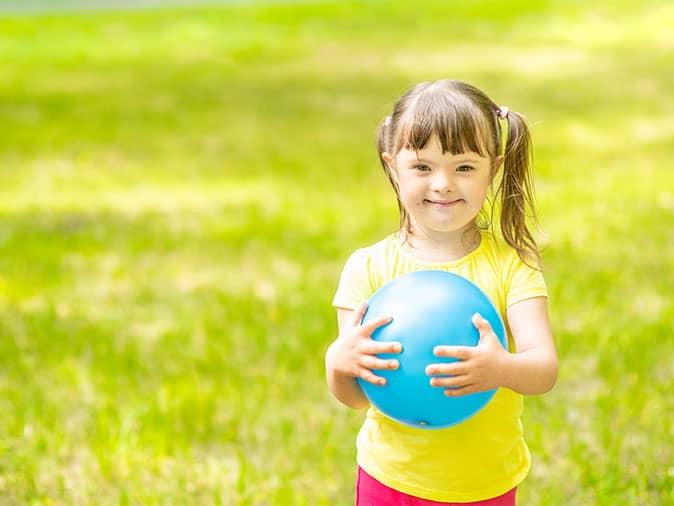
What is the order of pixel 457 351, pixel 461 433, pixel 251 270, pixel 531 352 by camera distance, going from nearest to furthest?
pixel 457 351
pixel 531 352
pixel 461 433
pixel 251 270

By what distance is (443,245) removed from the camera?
2432 millimetres

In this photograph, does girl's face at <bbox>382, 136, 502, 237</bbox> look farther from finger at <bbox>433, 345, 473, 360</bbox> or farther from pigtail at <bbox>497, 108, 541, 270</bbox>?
finger at <bbox>433, 345, 473, 360</bbox>

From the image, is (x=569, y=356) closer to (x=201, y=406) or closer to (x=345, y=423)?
(x=345, y=423)

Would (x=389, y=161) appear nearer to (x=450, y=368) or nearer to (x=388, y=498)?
(x=450, y=368)

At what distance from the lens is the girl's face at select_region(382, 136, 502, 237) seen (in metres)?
2.28

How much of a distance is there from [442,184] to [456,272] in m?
0.23

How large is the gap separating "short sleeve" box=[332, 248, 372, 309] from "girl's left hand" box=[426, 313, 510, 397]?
1.02 feet

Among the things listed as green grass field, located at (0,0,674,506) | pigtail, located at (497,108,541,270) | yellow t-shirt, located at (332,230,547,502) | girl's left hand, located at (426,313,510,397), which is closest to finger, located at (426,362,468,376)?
girl's left hand, located at (426,313,510,397)

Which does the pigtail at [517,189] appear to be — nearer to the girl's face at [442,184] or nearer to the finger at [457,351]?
the girl's face at [442,184]

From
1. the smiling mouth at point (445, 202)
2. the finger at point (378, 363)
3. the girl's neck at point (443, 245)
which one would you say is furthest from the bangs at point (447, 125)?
the finger at point (378, 363)

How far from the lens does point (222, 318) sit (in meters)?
5.04

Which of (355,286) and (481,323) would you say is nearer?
(481,323)

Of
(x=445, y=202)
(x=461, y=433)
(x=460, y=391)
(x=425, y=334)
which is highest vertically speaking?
(x=445, y=202)

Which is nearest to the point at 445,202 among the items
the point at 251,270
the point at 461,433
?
the point at 461,433
